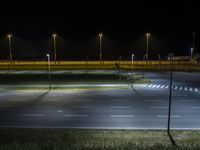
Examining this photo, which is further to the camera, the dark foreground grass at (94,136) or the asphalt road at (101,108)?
the asphalt road at (101,108)

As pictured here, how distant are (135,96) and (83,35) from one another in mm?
106973

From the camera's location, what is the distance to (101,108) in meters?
32.9

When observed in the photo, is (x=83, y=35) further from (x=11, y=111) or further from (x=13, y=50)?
(x=11, y=111)

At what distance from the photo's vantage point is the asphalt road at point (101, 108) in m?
26.9

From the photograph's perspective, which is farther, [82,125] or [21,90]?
[21,90]

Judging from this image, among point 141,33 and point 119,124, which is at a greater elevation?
point 141,33

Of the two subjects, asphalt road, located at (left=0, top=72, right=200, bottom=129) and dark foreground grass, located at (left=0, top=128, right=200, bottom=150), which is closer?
dark foreground grass, located at (left=0, top=128, right=200, bottom=150)

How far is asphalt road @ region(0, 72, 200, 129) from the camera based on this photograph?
26906 millimetres

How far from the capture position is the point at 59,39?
140 meters

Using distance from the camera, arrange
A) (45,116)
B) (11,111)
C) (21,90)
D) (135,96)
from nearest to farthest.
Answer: (45,116)
(11,111)
(135,96)
(21,90)

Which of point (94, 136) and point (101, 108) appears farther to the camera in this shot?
point (101, 108)

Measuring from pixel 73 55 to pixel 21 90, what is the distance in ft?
264

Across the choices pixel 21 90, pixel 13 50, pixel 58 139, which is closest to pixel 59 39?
pixel 13 50

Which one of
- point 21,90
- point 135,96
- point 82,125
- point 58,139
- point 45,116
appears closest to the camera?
point 58,139
